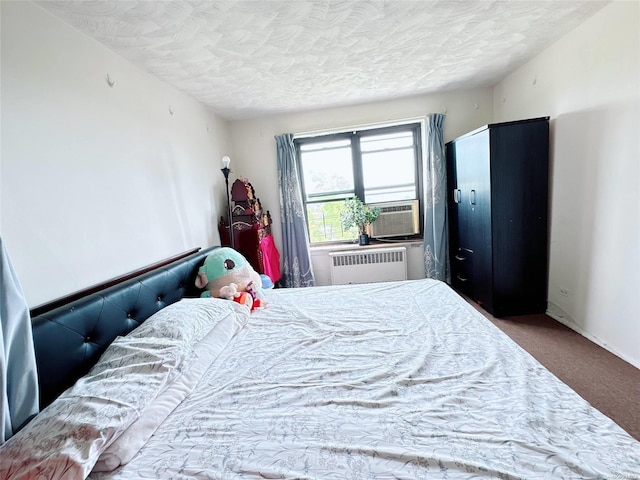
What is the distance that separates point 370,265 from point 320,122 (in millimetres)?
1830

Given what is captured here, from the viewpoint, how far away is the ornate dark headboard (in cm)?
100

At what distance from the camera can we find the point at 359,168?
11.6 ft

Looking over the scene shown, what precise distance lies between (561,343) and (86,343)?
298cm

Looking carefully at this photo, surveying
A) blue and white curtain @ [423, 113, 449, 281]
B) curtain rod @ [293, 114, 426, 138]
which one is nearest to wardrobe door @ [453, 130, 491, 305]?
blue and white curtain @ [423, 113, 449, 281]

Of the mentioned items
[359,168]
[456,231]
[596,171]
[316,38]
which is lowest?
[456,231]

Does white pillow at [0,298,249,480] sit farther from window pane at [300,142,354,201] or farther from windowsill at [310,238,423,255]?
window pane at [300,142,354,201]

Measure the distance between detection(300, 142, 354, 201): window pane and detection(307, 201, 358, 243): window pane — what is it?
19cm

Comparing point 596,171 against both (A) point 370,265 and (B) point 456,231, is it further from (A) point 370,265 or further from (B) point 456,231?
(A) point 370,265

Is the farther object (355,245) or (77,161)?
(355,245)

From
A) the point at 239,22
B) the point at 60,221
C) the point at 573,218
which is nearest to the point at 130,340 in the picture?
the point at 60,221

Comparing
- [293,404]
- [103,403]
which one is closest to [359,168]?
[293,404]

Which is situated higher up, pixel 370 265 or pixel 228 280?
pixel 228 280

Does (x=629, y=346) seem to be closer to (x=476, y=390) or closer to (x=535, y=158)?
(x=535, y=158)

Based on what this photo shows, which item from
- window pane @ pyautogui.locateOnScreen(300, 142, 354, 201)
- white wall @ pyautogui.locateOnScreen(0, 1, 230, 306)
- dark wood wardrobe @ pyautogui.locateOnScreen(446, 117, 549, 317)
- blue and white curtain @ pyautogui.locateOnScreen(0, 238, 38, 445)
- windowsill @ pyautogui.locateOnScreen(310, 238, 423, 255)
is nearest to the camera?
Result: blue and white curtain @ pyautogui.locateOnScreen(0, 238, 38, 445)
